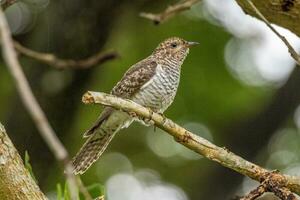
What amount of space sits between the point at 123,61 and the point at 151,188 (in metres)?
1.01

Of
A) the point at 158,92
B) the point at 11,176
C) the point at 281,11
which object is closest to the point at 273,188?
the point at 11,176

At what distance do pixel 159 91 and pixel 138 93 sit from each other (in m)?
0.11

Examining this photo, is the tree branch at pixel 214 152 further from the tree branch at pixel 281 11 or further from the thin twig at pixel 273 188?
the tree branch at pixel 281 11

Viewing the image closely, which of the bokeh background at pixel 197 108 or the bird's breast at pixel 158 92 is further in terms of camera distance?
the bokeh background at pixel 197 108

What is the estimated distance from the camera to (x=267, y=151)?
6.40m

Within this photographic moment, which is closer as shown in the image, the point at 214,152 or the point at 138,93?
the point at 214,152

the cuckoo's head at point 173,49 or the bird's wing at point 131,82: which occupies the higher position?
the bird's wing at point 131,82

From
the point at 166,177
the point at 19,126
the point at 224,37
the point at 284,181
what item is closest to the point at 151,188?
the point at 166,177

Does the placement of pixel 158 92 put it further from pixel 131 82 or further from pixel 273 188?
pixel 273 188

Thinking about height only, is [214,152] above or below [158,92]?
above

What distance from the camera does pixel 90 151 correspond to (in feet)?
12.7

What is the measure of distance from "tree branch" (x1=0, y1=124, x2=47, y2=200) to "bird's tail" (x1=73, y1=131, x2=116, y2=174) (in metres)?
1.33

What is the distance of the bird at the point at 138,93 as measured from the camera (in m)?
4.01

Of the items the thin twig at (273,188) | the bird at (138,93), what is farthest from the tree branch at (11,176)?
the bird at (138,93)
